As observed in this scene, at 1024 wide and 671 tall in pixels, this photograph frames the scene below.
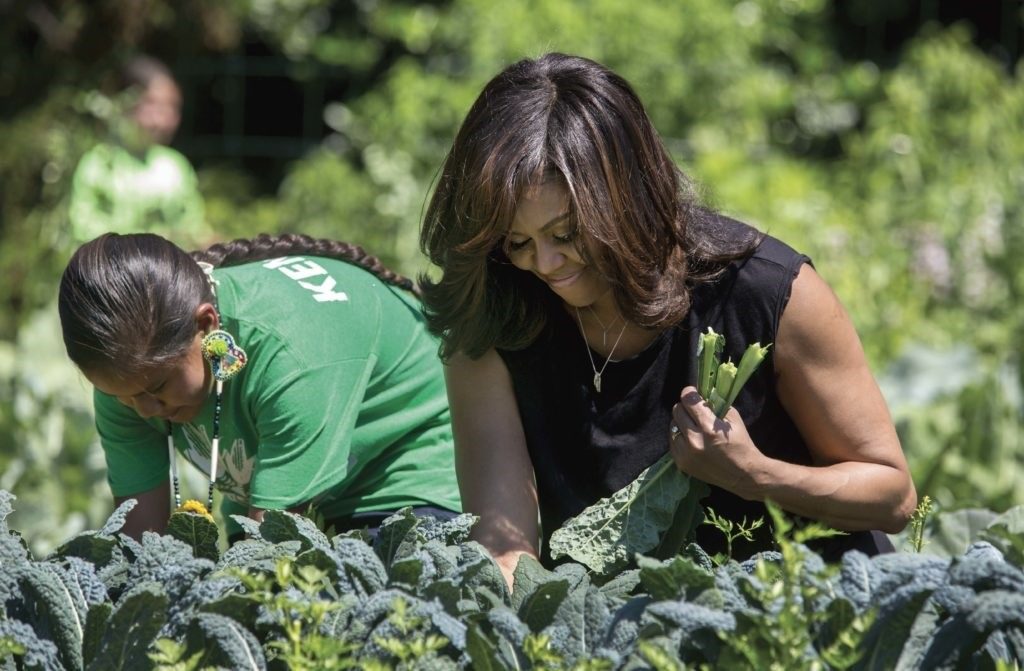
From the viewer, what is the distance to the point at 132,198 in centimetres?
511

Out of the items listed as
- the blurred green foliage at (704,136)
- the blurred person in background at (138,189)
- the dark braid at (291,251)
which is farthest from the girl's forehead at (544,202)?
the blurred person in background at (138,189)

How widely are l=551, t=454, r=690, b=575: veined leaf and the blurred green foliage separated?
2218mm

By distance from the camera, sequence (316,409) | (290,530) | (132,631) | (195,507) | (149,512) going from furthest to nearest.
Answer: (149,512) < (316,409) < (195,507) < (290,530) < (132,631)

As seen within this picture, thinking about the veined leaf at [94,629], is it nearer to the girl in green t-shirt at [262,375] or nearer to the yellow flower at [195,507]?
the yellow flower at [195,507]

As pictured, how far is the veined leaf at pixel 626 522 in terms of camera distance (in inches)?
80.6

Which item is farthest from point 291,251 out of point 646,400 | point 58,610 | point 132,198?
point 132,198

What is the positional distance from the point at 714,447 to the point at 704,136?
4.49 meters

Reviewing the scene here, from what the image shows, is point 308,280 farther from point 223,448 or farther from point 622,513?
point 622,513

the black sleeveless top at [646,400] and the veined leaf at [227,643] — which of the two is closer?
the veined leaf at [227,643]

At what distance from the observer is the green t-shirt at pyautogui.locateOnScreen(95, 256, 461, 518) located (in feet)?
7.53

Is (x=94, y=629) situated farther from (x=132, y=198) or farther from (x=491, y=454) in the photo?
(x=132, y=198)

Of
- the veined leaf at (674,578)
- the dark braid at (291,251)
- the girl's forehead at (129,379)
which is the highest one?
the dark braid at (291,251)

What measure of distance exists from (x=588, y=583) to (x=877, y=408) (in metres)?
0.56

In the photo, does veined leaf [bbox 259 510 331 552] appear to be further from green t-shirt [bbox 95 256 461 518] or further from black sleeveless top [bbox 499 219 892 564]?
black sleeveless top [bbox 499 219 892 564]
